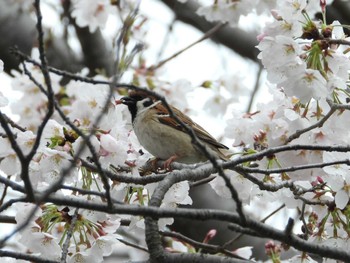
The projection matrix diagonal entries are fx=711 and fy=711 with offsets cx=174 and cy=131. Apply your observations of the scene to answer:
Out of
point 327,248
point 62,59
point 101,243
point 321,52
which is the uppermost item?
point 62,59

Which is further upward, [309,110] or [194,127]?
[194,127]

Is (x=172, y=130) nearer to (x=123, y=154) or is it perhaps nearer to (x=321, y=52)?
(x=123, y=154)

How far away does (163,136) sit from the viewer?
11.9 ft

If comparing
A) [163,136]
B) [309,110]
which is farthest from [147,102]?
[309,110]

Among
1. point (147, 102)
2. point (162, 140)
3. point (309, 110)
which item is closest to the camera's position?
point (309, 110)

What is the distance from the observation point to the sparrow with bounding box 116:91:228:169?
3.48m

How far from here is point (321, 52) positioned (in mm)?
2453

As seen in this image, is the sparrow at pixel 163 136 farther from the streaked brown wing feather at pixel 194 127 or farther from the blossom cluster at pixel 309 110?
the blossom cluster at pixel 309 110

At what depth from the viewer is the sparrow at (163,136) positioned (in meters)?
3.48

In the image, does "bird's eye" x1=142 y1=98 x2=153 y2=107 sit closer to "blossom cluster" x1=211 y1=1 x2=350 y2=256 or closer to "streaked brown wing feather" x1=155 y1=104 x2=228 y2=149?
"streaked brown wing feather" x1=155 y1=104 x2=228 y2=149

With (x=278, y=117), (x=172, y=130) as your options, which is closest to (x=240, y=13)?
(x=172, y=130)

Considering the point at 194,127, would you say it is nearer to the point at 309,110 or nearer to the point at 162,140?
the point at 162,140

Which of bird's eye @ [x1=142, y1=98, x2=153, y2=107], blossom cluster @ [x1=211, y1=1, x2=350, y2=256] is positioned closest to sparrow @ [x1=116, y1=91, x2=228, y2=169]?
bird's eye @ [x1=142, y1=98, x2=153, y2=107]

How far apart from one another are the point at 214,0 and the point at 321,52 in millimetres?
1638
